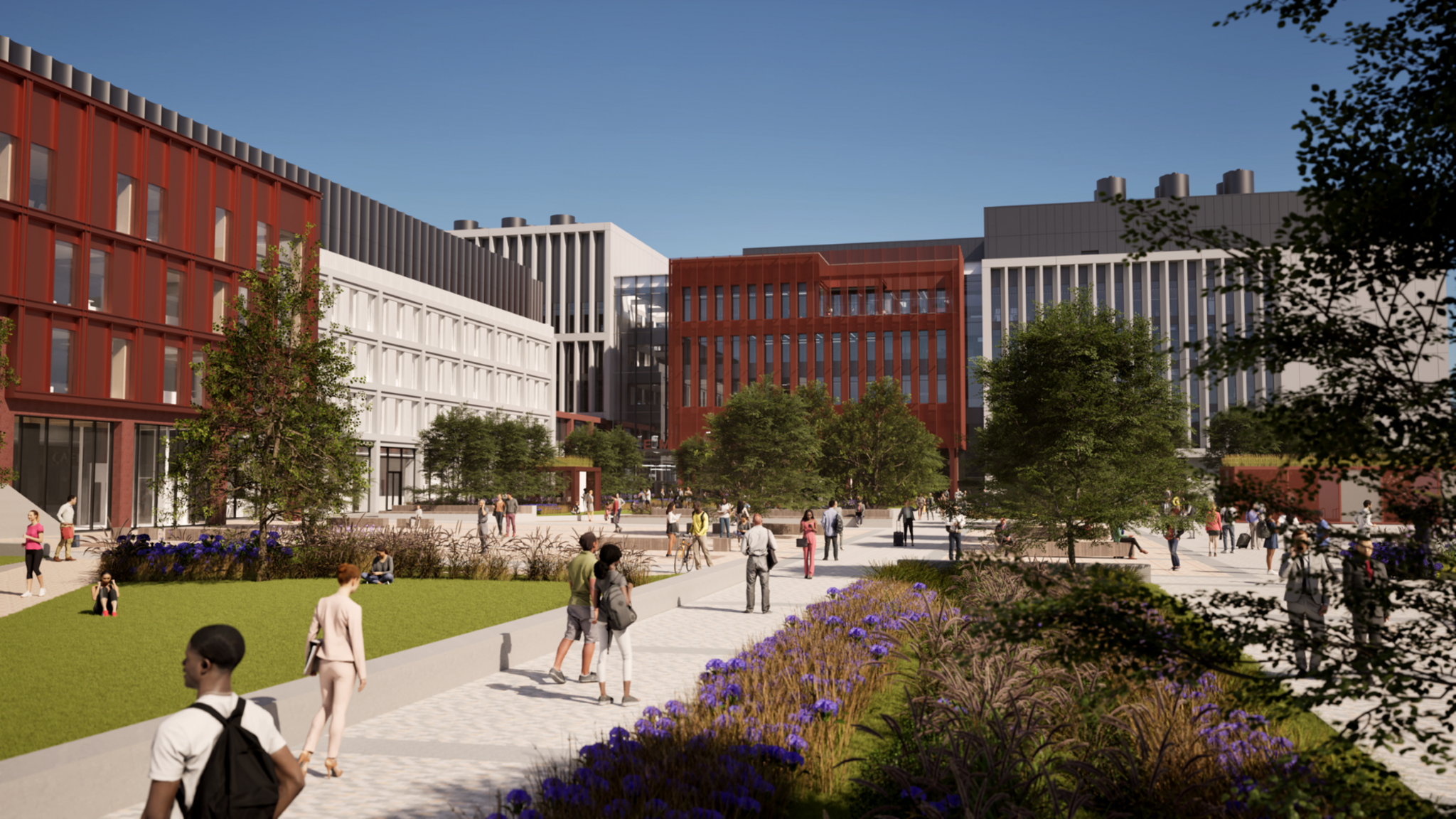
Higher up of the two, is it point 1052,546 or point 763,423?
point 763,423

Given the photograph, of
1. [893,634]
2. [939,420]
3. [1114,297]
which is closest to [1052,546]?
[893,634]

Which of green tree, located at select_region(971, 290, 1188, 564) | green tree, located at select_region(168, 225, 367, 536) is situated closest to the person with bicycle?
Result: green tree, located at select_region(971, 290, 1188, 564)

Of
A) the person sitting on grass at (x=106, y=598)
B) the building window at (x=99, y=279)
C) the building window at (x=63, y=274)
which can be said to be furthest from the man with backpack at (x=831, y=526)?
the building window at (x=63, y=274)

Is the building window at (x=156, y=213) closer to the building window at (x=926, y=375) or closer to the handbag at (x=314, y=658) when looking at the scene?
the handbag at (x=314, y=658)

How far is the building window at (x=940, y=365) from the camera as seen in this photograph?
298ft

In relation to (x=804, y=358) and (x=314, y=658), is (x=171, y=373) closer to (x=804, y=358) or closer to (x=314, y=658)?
(x=314, y=658)

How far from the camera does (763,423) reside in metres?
45.3

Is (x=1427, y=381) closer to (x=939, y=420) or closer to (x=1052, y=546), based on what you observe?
(x=1052, y=546)

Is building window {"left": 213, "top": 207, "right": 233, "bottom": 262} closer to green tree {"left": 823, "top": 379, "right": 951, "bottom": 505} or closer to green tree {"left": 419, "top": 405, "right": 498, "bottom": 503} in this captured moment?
green tree {"left": 419, "top": 405, "right": 498, "bottom": 503}

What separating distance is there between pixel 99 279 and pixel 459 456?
93.8 feet

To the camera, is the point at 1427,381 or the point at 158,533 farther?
the point at 158,533

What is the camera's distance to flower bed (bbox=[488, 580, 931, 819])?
537 centimetres

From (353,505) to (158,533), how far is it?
688 inches

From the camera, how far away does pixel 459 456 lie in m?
66.4
